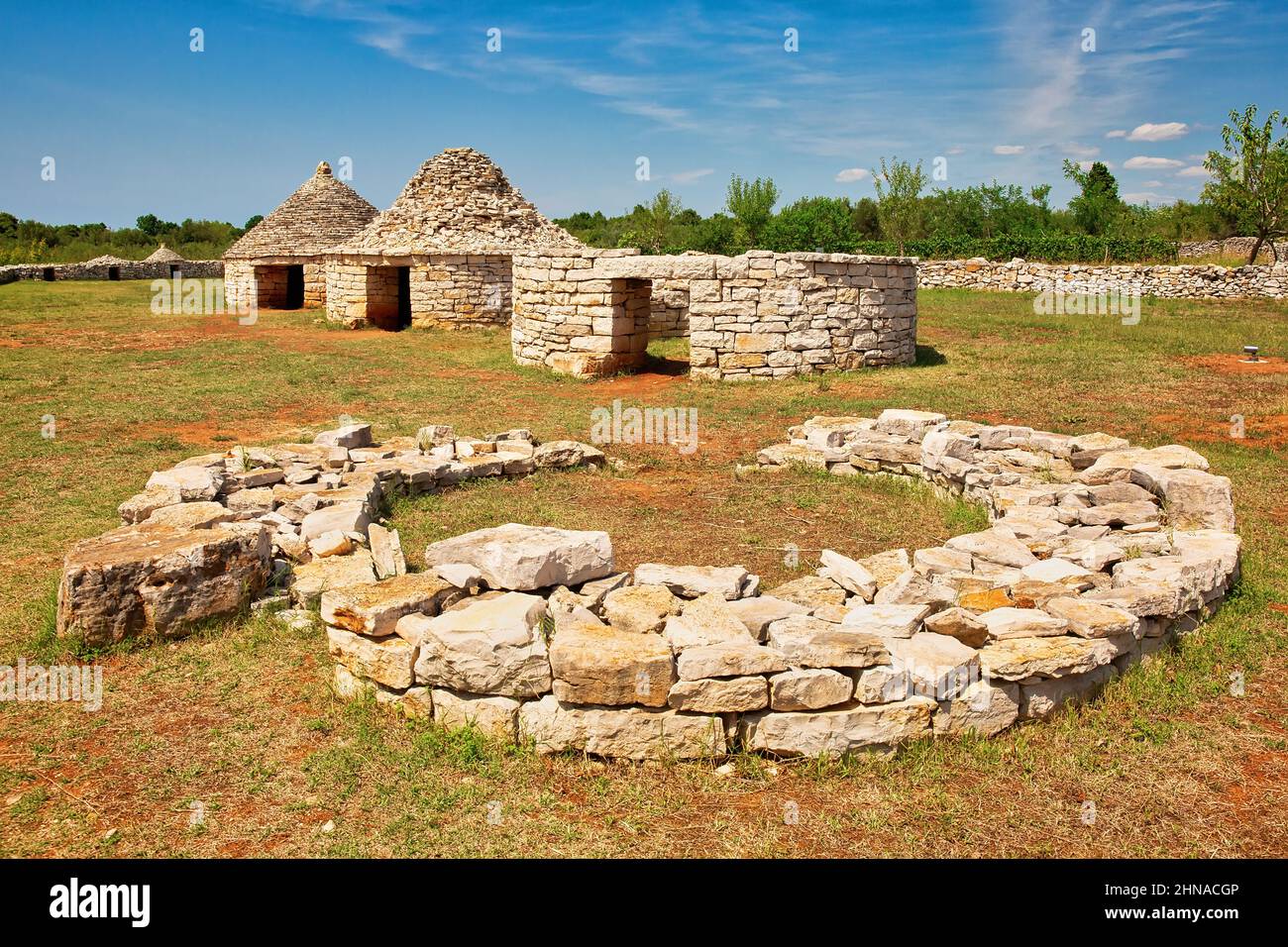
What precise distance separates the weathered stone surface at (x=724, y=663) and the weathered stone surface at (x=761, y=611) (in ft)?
1.17

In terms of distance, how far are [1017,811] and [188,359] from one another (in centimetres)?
1659

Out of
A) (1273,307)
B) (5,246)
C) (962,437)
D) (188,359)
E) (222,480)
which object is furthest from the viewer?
(5,246)

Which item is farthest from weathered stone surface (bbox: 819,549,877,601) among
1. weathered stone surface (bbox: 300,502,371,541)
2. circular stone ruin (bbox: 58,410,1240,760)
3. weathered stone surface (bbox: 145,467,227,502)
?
weathered stone surface (bbox: 145,467,227,502)

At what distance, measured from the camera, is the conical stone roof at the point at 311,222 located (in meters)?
26.8

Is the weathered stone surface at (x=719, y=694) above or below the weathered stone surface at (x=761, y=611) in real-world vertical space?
below

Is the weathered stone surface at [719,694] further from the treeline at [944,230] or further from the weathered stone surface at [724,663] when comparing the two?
the treeline at [944,230]

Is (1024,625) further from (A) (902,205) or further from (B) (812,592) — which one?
(A) (902,205)

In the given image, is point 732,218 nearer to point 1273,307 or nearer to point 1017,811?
point 1273,307

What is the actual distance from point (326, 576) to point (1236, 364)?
1461 centimetres

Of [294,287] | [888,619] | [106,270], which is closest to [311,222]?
[294,287]

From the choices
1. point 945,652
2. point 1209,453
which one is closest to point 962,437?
point 1209,453
